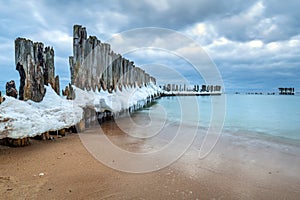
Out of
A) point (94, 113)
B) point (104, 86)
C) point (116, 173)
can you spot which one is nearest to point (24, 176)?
point (116, 173)

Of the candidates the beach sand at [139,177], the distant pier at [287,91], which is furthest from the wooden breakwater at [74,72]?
the distant pier at [287,91]

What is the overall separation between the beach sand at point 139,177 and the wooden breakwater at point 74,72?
70 centimetres

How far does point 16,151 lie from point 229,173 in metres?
3.83

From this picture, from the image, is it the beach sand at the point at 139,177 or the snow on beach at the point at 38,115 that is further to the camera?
the snow on beach at the point at 38,115

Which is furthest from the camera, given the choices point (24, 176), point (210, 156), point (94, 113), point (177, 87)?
point (177, 87)

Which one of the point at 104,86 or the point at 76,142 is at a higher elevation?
the point at 104,86

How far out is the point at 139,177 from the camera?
9.79 ft

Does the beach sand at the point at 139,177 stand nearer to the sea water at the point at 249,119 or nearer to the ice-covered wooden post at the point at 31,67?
the ice-covered wooden post at the point at 31,67

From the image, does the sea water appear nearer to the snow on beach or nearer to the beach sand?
the beach sand

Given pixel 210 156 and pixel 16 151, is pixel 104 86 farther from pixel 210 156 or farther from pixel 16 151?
pixel 210 156

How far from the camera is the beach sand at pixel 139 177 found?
251cm

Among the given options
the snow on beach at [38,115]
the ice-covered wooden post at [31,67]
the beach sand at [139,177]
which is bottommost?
the beach sand at [139,177]

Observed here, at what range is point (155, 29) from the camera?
6934 mm

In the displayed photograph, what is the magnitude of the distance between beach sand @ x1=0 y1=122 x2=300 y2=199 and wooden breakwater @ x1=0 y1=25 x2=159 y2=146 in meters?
0.70
